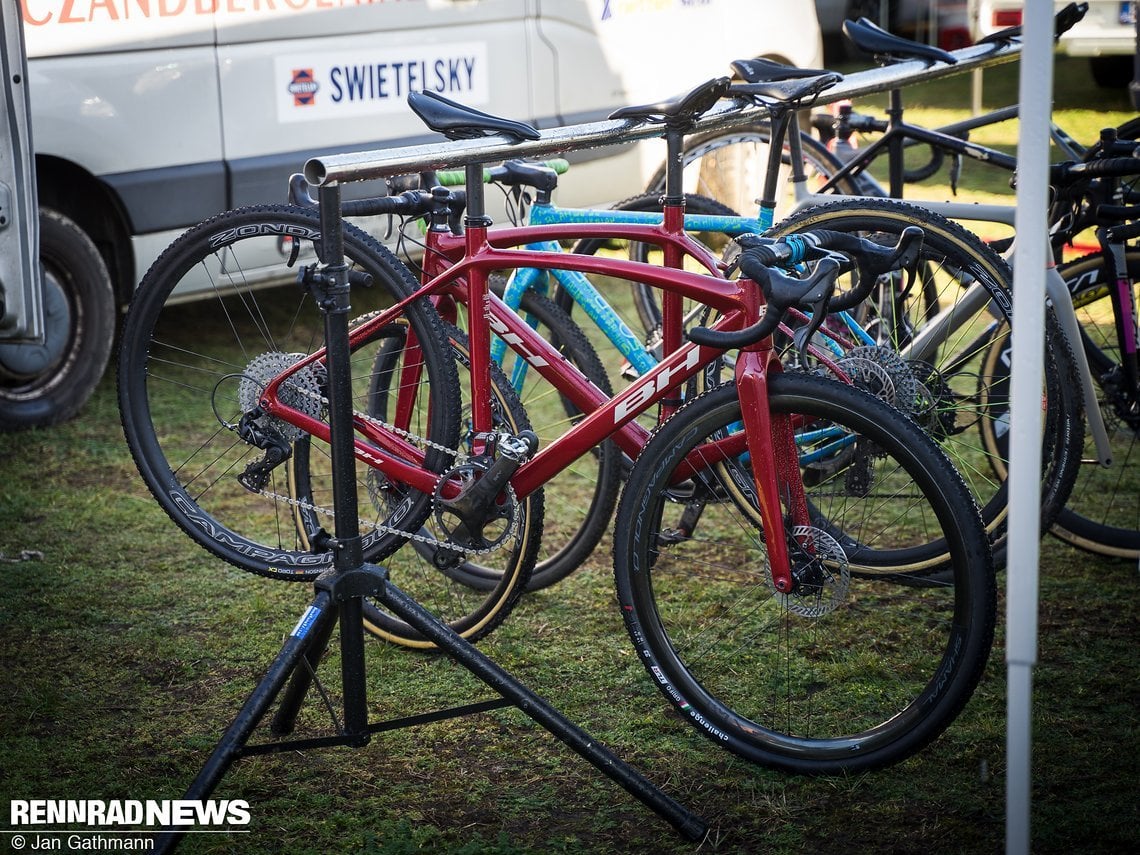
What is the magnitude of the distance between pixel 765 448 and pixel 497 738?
0.97 m

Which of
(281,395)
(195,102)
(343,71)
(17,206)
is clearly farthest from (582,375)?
(343,71)

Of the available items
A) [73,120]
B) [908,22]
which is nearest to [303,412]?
[73,120]

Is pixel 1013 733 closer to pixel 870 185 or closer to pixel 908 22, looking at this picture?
pixel 870 185

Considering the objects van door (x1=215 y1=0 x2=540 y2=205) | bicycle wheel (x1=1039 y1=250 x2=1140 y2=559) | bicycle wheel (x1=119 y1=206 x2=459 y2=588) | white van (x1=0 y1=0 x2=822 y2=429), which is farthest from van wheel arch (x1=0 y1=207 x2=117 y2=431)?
bicycle wheel (x1=1039 y1=250 x2=1140 y2=559)

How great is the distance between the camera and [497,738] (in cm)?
307

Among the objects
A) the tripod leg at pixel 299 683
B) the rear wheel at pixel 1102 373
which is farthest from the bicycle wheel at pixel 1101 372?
the tripod leg at pixel 299 683

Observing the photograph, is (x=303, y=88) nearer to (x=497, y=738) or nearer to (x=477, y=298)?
(x=477, y=298)

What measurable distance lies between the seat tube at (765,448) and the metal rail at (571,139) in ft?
2.14

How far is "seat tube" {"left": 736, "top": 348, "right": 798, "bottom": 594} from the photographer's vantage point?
2.66 metres

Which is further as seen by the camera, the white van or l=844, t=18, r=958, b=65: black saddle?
the white van

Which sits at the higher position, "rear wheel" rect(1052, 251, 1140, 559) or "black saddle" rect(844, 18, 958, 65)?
"black saddle" rect(844, 18, 958, 65)

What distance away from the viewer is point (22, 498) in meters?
4.47

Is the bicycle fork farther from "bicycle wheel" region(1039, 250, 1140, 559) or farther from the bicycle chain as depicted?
"bicycle wheel" region(1039, 250, 1140, 559)

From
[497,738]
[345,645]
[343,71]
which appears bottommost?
[497,738]
